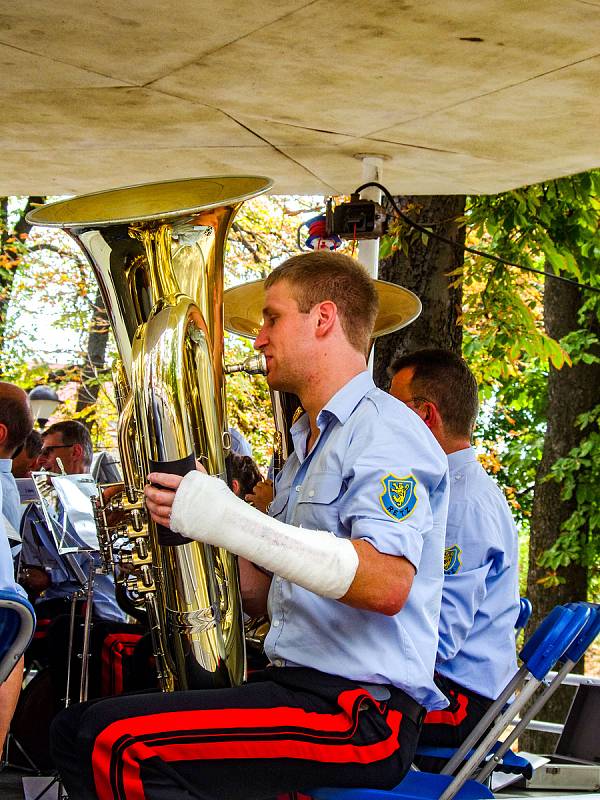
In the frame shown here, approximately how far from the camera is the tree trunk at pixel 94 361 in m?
13.6

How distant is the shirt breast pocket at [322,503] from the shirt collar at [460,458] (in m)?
0.99

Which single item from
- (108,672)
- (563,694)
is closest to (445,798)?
(108,672)

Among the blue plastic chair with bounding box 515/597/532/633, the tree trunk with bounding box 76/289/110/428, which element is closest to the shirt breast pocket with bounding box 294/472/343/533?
the blue plastic chair with bounding box 515/597/532/633

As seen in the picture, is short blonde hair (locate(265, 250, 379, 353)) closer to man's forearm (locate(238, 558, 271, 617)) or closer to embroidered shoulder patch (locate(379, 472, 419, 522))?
embroidered shoulder patch (locate(379, 472, 419, 522))

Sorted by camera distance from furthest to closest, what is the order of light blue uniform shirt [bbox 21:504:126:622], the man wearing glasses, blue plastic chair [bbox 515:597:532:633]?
1. the man wearing glasses
2. light blue uniform shirt [bbox 21:504:126:622]
3. blue plastic chair [bbox 515:597:532:633]

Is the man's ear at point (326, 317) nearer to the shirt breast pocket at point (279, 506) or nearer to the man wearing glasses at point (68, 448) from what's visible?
the shirt breast pocket at point (279, 506)

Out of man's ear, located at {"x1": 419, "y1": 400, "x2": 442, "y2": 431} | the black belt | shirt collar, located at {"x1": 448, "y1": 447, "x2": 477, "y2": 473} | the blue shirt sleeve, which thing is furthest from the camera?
man's ear, located at {"x1": 419, "y1": 400, "x2": 442, "y2": 431}

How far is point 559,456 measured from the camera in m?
9.26

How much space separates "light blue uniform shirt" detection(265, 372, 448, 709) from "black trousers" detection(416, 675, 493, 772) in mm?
528

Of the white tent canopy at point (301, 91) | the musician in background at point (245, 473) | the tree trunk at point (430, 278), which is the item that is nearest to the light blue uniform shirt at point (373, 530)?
the white tent canopy at point (301, 91)

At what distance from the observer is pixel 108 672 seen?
15.4ft

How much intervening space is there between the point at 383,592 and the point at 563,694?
22.6 feet

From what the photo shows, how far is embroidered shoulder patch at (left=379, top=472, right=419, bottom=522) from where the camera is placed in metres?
2.35

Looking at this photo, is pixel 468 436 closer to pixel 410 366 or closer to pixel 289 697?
pixel 410 366
